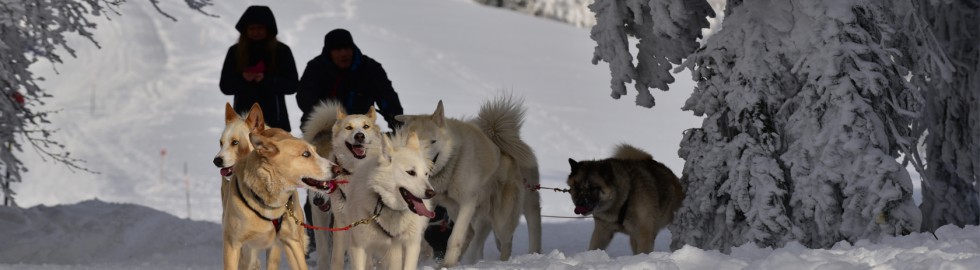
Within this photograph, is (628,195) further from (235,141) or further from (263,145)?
(263,145)

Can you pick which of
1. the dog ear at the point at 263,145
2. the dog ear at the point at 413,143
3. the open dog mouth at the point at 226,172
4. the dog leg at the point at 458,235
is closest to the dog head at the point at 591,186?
the dog leg at the point at 458,235

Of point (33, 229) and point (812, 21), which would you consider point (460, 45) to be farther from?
point (812, 21)

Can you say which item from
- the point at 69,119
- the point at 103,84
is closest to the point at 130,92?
the point at 103,84

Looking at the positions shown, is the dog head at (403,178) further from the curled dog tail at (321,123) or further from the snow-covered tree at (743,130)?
the snow-covered tree at (743,130)

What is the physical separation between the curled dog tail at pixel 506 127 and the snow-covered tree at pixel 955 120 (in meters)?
3.15

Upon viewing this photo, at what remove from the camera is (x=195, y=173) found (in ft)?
77.2

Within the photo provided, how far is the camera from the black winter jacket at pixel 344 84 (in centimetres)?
960

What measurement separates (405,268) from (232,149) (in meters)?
1.22

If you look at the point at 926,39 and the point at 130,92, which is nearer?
the point at 926,39

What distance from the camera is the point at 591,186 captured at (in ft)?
31.4

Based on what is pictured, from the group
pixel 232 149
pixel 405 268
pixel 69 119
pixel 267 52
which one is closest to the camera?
pixel 232 149

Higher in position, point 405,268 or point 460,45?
point 460,45

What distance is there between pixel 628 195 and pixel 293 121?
66.8ft

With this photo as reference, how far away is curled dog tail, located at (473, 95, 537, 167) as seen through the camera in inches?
359
